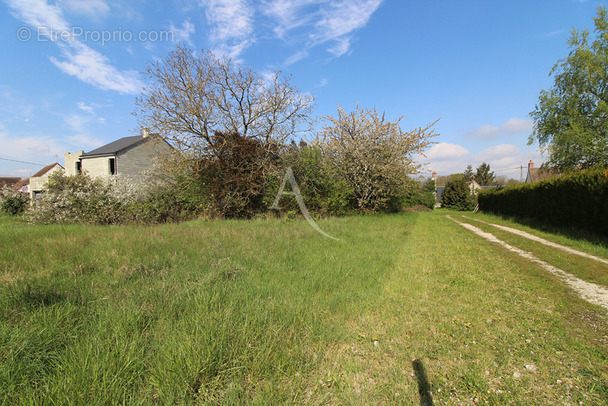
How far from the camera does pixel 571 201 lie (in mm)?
10250

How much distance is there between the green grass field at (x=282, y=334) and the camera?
1.91 m

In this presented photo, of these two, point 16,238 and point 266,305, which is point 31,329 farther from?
point 16,238

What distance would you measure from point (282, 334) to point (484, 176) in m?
83.3

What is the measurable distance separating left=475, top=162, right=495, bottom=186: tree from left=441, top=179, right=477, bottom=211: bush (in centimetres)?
4015

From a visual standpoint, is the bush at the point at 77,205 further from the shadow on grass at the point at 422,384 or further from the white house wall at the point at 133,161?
the white house wall at the point at 133,161

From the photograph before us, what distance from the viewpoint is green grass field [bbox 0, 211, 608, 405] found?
A: 1911 mm

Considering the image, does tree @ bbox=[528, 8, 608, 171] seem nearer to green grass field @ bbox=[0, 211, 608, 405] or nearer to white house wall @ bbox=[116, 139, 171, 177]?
green grass field @ bbox=[0, 211, 608, 405]

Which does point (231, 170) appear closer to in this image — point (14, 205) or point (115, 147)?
point (14, 205)

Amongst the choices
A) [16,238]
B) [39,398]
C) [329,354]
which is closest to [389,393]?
[329,354]

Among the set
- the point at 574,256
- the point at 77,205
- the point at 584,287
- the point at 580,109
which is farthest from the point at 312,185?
the point at 580,109

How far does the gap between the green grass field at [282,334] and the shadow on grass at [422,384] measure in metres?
0.01

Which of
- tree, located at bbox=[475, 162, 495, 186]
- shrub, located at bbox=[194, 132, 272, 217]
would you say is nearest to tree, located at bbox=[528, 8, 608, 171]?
shrub, located at bbox=[194, 132, 272, 217]

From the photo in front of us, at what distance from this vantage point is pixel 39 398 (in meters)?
1.65

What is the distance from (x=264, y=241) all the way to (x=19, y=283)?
14.2 ft
